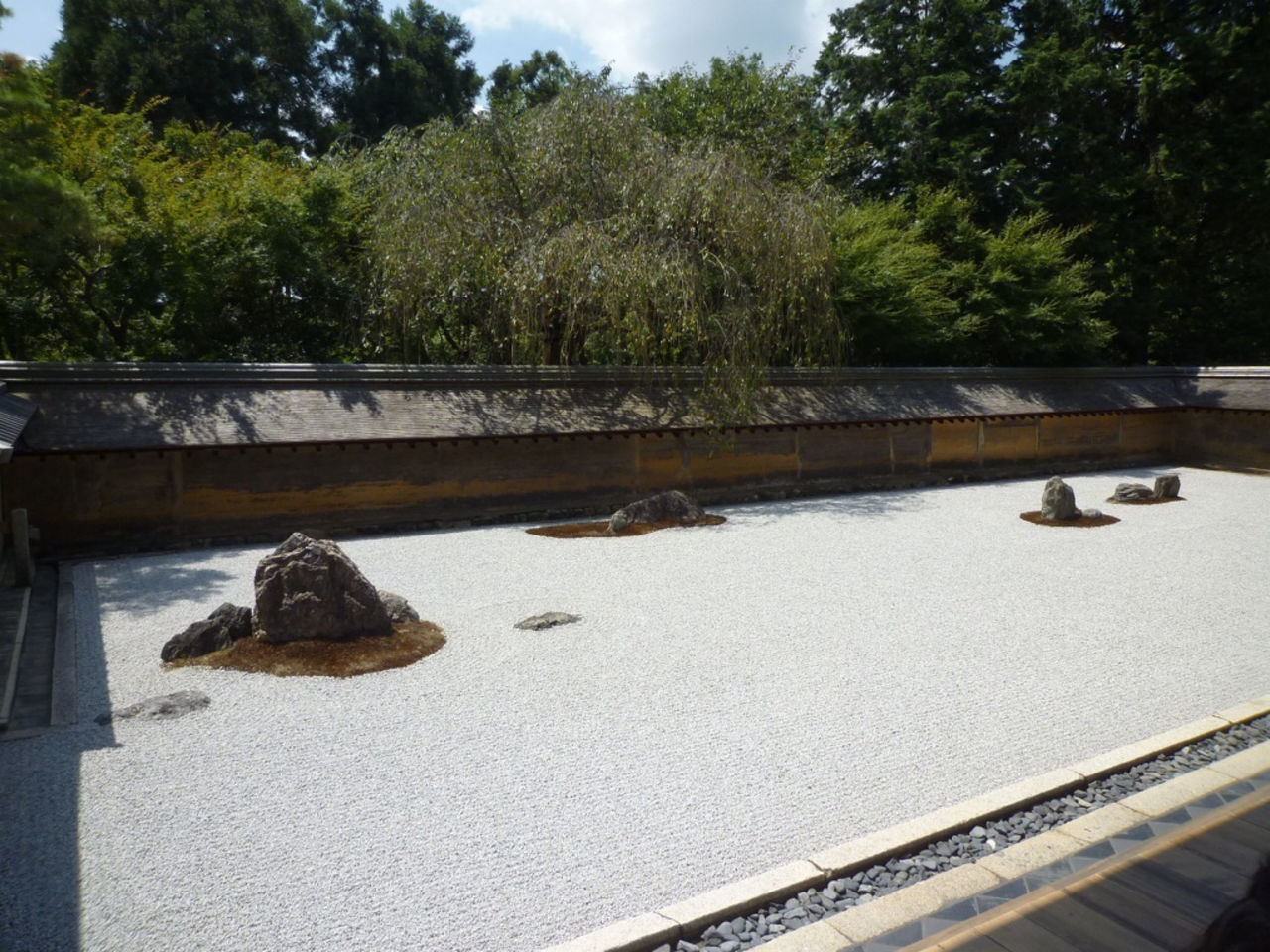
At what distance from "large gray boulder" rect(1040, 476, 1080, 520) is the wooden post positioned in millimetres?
11270

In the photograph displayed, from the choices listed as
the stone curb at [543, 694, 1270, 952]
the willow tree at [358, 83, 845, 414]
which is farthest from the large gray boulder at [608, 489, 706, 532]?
the stone curb at [543, 694, 1270, 952]

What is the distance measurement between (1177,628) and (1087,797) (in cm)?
325

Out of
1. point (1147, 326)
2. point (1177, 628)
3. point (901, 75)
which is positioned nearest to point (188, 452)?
point (1177, 628)

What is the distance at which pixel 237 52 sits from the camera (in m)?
22.4

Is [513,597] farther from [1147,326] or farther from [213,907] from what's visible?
[1147,326]

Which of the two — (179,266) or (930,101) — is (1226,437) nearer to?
(930,101)

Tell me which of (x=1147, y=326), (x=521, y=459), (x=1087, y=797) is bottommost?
(x=1087, y=797)

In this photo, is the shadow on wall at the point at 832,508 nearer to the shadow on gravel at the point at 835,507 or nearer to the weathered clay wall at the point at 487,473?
the shadow on gravel at the point at 835,507

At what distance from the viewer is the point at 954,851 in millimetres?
3598

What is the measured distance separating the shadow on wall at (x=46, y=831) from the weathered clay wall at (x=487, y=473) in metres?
4.44

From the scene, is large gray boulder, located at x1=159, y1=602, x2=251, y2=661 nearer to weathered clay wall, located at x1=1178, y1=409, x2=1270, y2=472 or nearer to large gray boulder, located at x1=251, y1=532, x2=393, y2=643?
large gray boulder, located at x1=251, y1=532, x2=393, y2=643

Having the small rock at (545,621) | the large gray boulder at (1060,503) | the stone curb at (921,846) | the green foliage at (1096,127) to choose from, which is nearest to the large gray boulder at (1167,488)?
the large gray boulder at (1060,503)

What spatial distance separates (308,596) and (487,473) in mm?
5199

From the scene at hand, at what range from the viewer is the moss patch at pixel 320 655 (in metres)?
5.76
